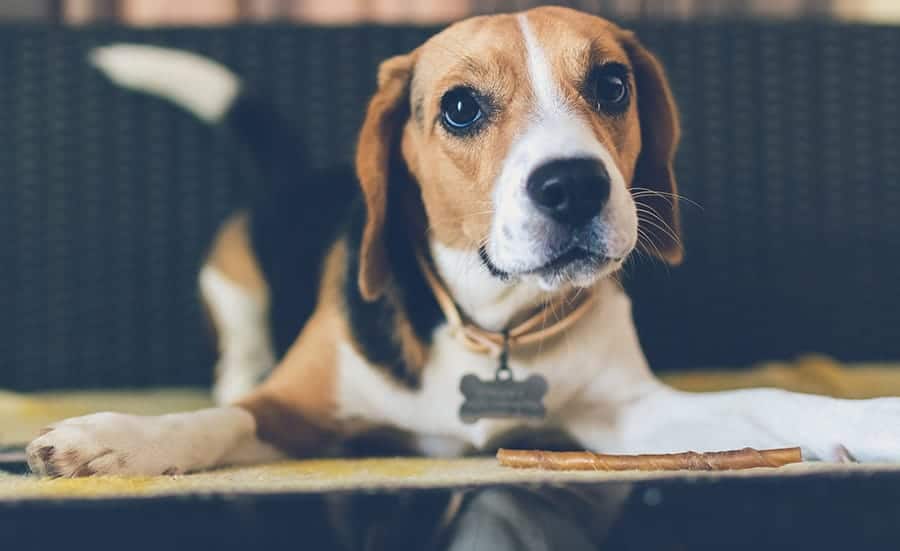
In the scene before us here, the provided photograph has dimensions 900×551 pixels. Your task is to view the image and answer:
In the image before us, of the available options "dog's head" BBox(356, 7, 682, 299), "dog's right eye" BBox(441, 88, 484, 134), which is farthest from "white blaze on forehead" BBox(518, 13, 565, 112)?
"dog's right eye" BBox(441, 88, 484, 134)

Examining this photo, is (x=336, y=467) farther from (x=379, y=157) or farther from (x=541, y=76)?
(x=541, y=76)

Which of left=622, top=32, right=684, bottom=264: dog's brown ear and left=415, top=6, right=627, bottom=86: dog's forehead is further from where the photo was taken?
left=622, top=32, right=684, bottom=264: dog's brown ear

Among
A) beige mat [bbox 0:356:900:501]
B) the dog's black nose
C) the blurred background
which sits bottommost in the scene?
beige mat [bbox 0:356:900:501]

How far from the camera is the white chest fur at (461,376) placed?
1534 mm

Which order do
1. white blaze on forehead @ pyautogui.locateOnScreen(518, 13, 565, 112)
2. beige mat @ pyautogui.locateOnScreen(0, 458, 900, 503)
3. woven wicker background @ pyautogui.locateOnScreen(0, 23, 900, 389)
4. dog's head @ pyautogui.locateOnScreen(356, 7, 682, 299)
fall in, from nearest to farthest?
beige mat @ pyautogui.locateOnScreen(0, 458, 900, 503) → dog's head @ pyautogui.locateOnScreen(356, 7, 682, 299) → white blaze on forehead @ pyautogui.locateOnScreen(518, 13, 565, 112) → woven wicker background @ pyautogui.locateOnScreen(0, 23, 900, 389)

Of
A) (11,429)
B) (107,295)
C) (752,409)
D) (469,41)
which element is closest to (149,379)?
(107,295)

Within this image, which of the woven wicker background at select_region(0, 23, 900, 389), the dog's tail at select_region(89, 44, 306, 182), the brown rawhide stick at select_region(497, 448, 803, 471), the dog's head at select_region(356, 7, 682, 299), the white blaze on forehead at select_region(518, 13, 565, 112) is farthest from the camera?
the woven wicker background at select_region(0, 23, 900, 389)

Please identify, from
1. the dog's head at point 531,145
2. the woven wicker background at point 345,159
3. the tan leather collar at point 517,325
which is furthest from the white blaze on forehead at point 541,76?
the woven wicker background at point 345,159

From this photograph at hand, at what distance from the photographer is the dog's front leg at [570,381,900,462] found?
1.15 metres

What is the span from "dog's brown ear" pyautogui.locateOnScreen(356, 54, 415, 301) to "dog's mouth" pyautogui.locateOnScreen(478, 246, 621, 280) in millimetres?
331

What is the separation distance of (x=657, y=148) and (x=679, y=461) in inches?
27.6

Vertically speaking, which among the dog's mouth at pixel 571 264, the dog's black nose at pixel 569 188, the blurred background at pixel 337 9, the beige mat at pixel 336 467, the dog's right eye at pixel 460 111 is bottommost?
the beige mat at pixel 336 467

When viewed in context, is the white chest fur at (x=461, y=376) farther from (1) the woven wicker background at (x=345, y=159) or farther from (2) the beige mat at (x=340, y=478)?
(1) the woven wicker background at (x=345, y=159)

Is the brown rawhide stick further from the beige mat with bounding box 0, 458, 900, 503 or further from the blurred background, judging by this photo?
the blurred background
